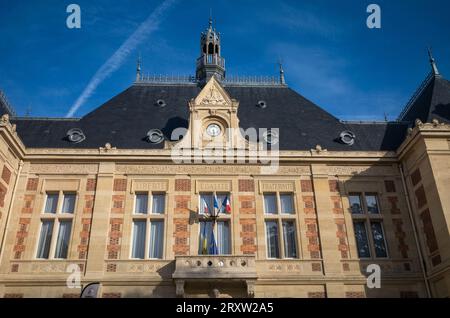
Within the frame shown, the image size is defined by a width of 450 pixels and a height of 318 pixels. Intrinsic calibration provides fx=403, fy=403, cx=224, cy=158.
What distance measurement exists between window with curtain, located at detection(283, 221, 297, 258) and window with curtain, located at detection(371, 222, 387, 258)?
137 inches

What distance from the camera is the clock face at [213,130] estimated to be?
1959cm

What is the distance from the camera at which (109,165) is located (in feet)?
60.6

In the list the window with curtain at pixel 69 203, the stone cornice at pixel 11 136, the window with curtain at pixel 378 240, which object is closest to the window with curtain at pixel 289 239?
the window with curtain at pixel 378 240

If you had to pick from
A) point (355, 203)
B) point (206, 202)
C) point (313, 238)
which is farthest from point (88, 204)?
point (355, 203)

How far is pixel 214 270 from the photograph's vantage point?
1570 centimetres

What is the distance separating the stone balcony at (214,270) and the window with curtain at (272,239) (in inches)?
50.5

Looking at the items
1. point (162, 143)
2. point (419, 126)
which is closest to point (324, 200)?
point (419, 126)

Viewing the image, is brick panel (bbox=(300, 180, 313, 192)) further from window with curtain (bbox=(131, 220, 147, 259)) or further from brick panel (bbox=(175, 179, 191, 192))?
window with curtain (bbox=(131, 220, 147, 259))

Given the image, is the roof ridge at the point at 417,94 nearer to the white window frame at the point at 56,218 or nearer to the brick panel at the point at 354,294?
the brick panel at the point at 354,294

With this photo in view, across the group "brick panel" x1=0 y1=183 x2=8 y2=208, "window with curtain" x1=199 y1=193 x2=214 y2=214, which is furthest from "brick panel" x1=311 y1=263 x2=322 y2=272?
"brick panel" x1=0 y1=183 x2=8 y2=208

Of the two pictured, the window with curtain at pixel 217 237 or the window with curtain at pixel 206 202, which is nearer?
the window with curtain at pixel 217 237
